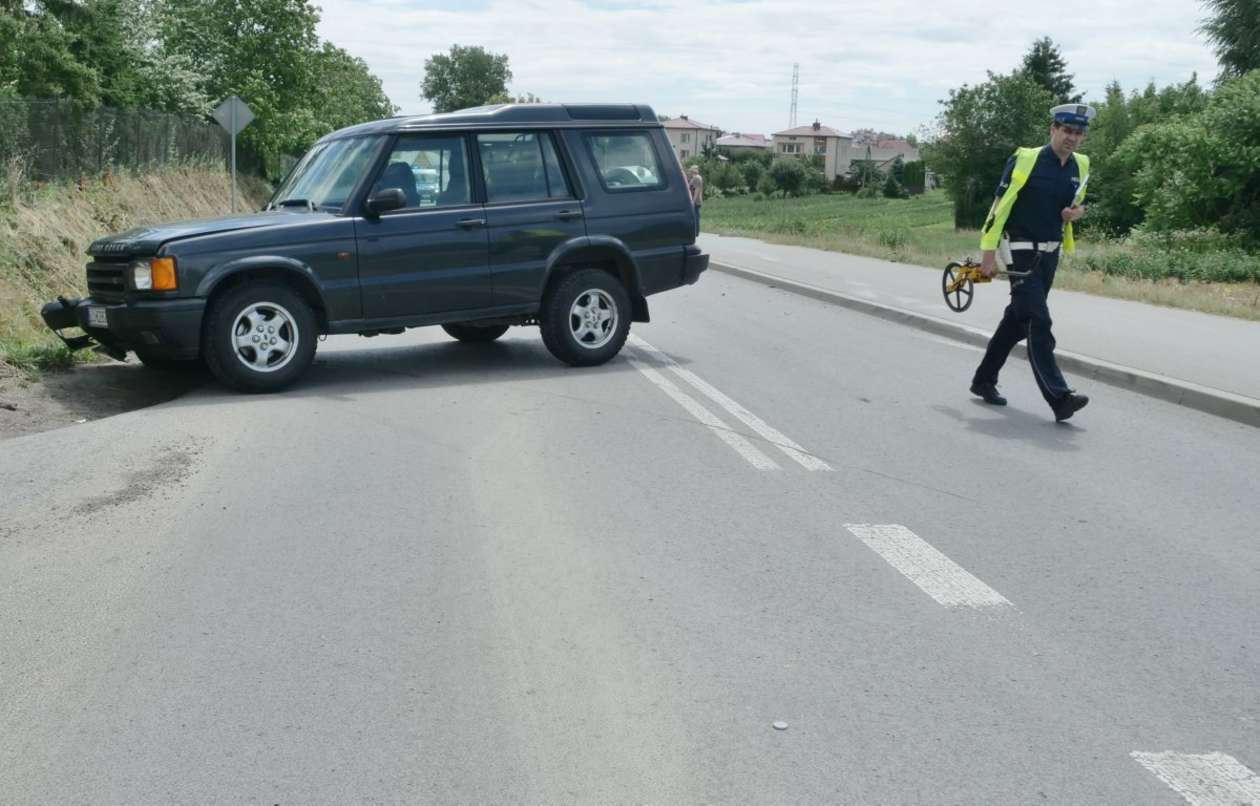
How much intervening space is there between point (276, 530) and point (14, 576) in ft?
3.73

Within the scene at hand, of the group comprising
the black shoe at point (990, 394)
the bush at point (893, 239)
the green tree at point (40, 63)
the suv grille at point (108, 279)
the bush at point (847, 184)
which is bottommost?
the bush at point (847, 184)

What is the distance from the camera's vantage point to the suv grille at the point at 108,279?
993 cm

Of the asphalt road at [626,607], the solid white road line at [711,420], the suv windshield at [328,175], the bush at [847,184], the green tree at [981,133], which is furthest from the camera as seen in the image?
the bush at [847,184]

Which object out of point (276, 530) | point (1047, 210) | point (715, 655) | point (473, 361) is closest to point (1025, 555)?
point (715, 655)

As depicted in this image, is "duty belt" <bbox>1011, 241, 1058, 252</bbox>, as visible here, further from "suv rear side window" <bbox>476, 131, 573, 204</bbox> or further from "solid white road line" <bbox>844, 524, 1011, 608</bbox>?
"suv rear side window" <bbox>476, 131, 573, 204</bbox>

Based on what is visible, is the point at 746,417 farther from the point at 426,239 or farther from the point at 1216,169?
the point at 1216,169

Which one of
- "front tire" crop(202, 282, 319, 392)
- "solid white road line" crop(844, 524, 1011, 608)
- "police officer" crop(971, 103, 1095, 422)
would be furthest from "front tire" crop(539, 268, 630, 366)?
"solid white road line" crop(844, 524, 1011, 608)

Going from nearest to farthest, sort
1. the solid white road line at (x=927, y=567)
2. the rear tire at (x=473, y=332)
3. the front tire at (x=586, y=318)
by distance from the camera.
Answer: the solid white road line at (x=927, y=567) → the front tire at (x=586, y=318) → the rear tire at (x=473, y=332)

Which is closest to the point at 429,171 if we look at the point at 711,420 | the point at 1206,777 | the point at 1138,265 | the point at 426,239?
the point at 426,239

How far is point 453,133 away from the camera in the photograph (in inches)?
434

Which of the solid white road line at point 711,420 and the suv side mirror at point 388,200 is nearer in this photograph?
the solid white road line at point 711,420

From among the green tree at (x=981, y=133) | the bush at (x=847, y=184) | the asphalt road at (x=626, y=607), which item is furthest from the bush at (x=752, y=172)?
the asphalt road at (x=626, y=607)

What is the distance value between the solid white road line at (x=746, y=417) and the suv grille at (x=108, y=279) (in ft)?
14.1

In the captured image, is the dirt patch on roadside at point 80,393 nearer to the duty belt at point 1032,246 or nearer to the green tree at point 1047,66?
the duty belt at point 1032,246
